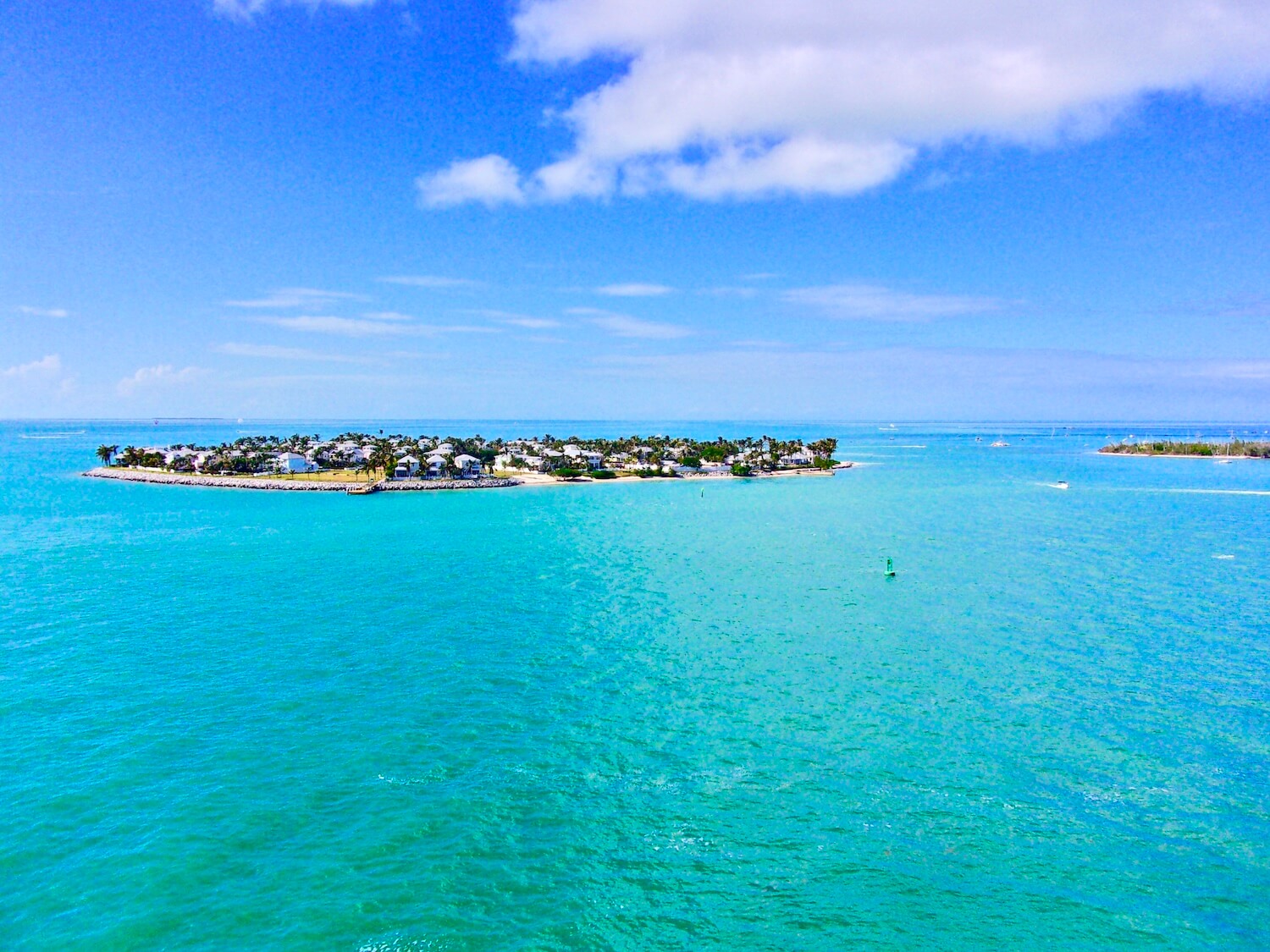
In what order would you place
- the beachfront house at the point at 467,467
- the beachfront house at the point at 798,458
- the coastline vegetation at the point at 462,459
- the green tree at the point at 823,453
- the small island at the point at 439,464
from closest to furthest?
the small island at the point at 439,464, the beachfront house at the point at 467,467, the coastline vegetation at the point at 462,459, the green tree at the point at 823,453, the beachfront house at the point at 798,458

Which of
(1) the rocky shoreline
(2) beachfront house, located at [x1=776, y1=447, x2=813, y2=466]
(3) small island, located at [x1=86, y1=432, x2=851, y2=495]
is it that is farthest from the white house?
(2) beachfront house, located at [x1=776, y1=447, x2=813, y2=466]

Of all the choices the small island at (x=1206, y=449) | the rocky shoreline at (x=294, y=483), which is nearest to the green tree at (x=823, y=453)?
the rocky shoreline at (x=294, y=483)

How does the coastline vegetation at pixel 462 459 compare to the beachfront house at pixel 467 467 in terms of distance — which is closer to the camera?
the beachfront house at pixel 467 467

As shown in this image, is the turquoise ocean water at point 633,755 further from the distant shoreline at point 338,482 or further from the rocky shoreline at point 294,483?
the distant shoreline at point 338,482

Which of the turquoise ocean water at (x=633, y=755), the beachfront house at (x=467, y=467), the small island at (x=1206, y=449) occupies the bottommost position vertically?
the turquoise ocean water at (x=633, y=755)

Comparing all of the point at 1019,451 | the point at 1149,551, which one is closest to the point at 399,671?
the point at 1149,551

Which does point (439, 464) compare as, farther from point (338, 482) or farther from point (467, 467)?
point (338, 482)
